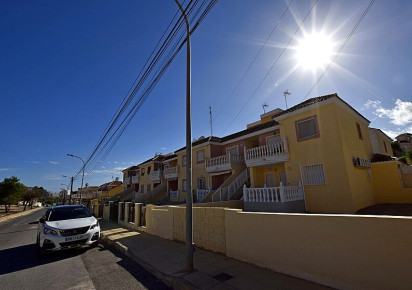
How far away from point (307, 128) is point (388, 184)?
6202 millimetres

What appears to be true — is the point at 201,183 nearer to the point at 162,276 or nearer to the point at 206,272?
→ the point at 162,276

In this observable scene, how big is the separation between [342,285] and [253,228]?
2046mm

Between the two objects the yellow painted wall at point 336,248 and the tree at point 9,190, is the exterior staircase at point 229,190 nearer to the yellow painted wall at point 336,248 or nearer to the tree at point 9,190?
the yellow painted wall at point 336,248

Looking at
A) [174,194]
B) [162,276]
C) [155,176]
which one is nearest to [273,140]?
[162,276]

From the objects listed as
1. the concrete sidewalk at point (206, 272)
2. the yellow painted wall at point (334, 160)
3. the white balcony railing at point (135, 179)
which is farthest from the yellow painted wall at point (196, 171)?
the white balcony railing at point (135, 179)

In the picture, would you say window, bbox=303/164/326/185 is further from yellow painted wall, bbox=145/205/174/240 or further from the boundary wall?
yellow painted wall, bbox=145/205/174/240

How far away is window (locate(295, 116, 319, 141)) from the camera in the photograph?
11.5 meters

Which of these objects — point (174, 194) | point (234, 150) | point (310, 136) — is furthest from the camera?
point (174, 194)

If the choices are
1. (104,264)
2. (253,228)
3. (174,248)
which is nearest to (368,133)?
(253,228)

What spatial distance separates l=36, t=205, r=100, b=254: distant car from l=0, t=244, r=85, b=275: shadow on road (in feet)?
1.11

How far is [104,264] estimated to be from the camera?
19.9ft

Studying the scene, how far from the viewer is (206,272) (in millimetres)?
4762

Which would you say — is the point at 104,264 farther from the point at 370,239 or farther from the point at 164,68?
the point at 164,68

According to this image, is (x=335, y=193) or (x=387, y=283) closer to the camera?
(x=387, y=283)
